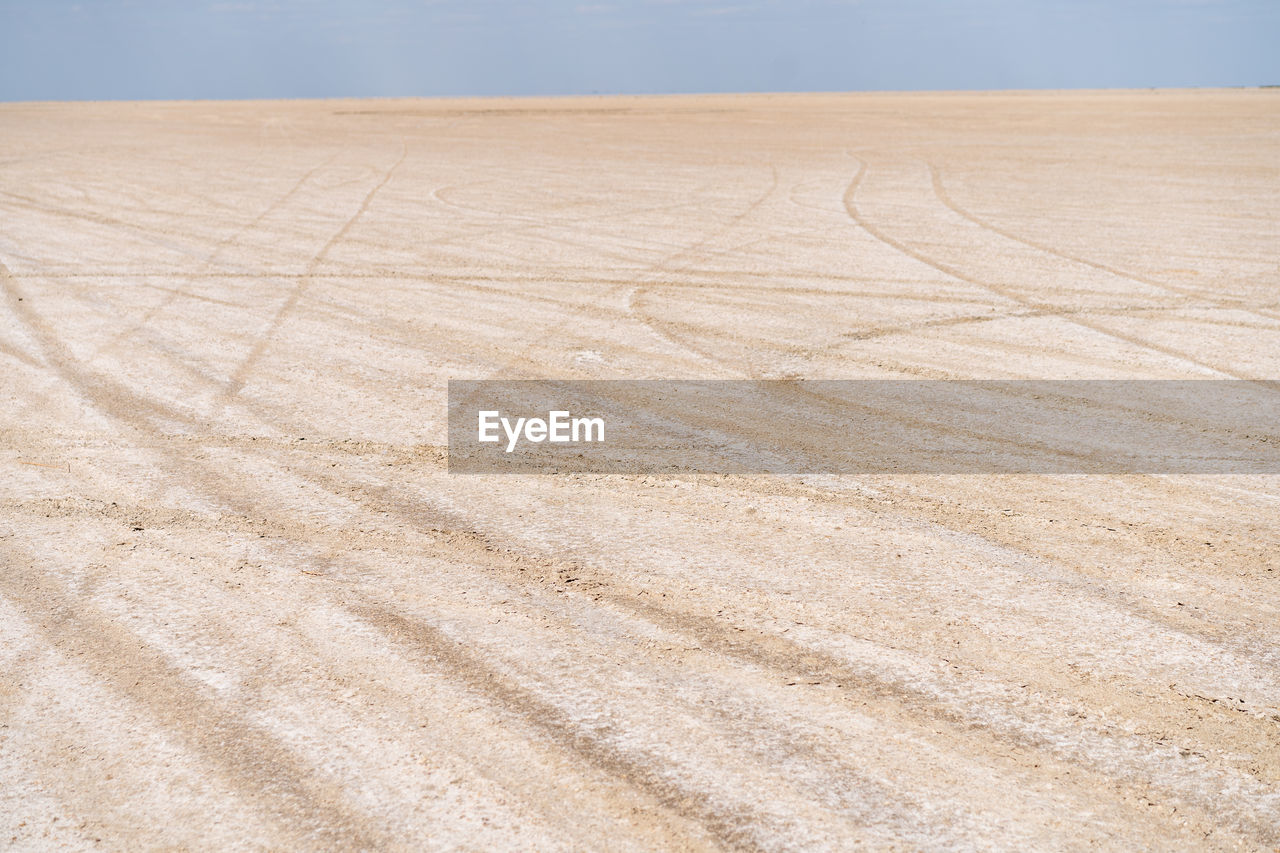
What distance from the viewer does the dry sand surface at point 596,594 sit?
3.07 meters

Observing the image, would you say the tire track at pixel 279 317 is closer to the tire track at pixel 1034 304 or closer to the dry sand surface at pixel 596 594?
the dry sand surface at pixel 596 594

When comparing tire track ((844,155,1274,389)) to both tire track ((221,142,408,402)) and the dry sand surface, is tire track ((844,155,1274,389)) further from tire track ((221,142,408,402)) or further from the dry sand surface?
Answer: tire track ((221,142,408,402))

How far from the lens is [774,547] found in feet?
15.4

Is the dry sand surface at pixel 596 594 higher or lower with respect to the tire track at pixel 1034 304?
lower

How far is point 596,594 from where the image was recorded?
427 cm

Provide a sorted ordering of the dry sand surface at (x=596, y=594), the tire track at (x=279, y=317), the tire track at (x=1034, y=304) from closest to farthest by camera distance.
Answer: the dry sand surface at (x=596, y=594), the tire track at (x=279, y=317), the tire track at (x=1034, y=304)

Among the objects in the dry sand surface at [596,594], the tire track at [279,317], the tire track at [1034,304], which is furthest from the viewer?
the tire track at [1034,304]

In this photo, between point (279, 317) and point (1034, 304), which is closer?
point (279, 317)

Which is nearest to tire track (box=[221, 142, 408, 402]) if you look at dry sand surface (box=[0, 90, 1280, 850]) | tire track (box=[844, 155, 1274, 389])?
dry sand surface (box=[0, 90, 1280, 850])

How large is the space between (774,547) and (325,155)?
22299mm

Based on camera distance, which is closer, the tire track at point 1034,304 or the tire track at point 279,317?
the tire track at point 279,317

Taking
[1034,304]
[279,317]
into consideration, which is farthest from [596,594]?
[1034,304]

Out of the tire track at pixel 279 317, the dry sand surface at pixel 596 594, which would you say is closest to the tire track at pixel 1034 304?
the dry sand surface at pixel 596 594

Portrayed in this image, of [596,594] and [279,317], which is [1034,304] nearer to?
[279,317]
